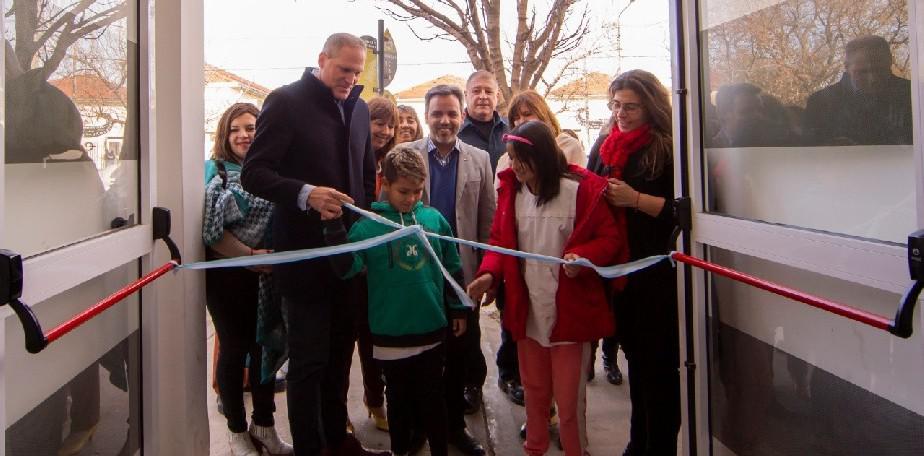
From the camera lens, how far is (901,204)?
1.59m

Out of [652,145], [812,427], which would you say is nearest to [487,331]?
[652,145]

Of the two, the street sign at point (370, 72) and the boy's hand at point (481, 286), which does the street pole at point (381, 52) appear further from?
the boy's hand at point (481, 286)

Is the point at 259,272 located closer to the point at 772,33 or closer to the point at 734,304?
the point at 734,304

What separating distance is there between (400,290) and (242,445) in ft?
4.12

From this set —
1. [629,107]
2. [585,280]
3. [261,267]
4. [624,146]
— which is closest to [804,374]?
[585,280]

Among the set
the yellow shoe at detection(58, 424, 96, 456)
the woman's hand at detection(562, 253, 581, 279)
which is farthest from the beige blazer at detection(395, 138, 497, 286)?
the yellow shoe at detection(58, 424, 96, 456)

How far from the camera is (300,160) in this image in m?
3.03

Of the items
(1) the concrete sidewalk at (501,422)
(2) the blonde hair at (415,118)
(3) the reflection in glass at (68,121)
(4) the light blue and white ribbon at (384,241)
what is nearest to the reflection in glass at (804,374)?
(4) the light blue and white ribbon at (384,241)

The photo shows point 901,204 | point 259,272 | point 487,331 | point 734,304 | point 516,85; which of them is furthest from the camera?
point 516,85

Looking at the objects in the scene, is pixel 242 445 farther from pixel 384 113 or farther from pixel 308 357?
pixel 384 113

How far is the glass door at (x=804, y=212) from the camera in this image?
160 cm

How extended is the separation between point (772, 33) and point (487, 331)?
460 centimetres

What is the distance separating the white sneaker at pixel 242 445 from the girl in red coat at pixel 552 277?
1.41m

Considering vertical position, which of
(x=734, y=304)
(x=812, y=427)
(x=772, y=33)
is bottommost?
(x=812, y=427)
